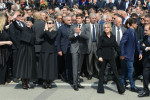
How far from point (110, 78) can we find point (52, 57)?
2248 mm

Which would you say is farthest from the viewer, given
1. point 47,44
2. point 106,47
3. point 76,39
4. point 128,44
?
point 47,44

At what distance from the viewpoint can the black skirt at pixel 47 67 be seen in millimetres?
7629

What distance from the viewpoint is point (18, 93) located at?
730cm

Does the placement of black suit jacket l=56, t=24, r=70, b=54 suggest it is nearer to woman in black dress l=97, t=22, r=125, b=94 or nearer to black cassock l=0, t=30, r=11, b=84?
woman in black dress l=97, t=22, r=125, b=94

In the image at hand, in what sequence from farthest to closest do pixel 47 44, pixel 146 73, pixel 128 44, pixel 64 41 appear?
1. pixel 64 41
2. pixel 47 44
3. pixel 128 44
4. pixel 146 73

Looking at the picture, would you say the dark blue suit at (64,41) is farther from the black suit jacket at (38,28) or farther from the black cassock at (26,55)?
the black cassock at (26,55)

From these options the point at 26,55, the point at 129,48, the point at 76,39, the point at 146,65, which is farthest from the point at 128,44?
the point at 26,55

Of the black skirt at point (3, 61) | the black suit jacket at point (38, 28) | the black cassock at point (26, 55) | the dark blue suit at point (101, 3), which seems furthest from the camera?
the dark blue suit at point (101, 3)

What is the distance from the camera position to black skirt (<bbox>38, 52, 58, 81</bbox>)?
763 cm

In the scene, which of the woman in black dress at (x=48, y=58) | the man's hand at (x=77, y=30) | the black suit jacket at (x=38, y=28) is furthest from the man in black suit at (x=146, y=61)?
the black suit jacket at (x=38, y=28)

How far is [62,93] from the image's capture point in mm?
7270

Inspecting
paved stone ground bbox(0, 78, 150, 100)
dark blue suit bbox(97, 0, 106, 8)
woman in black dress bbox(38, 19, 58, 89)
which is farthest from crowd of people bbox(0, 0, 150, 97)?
dark blue suit bbox(97, 0, 106, 8)

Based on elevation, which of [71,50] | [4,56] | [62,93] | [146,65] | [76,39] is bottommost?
[62,93]

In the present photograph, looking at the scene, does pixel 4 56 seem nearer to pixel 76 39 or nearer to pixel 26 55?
pixel 26 55
